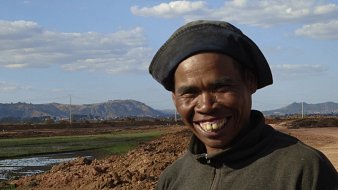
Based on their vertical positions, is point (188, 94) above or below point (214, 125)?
above

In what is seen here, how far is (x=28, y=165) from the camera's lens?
25.6 meters

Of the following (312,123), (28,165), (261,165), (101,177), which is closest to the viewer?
(261,165)

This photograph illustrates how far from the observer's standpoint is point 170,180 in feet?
7.41

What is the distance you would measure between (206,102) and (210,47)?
200 millimetres

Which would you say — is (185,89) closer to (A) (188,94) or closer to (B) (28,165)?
(A) (188,94)

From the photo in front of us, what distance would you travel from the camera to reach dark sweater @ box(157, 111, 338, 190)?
1.77 m

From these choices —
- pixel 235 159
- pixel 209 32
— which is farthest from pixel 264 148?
pixel 209 32

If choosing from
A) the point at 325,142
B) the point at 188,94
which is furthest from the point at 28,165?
the point at 188,94

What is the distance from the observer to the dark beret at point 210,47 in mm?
1909

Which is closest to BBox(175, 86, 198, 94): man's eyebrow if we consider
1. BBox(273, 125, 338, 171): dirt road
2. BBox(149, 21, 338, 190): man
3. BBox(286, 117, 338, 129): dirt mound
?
BBox(149, 21, 338, 190): man

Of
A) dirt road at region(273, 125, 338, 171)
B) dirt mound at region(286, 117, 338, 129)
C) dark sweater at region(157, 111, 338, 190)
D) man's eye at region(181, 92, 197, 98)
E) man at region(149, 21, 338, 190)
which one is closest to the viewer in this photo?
dark sweater at region(157, 111, 338, 190)

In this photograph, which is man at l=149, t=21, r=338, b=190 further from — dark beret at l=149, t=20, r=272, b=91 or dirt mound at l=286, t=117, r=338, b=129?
dirt mound at l=286, t=117, r=338, b=129

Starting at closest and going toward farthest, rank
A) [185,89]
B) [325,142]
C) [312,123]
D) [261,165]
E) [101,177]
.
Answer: [261,165] → [185,89] → [101,177] → [325,142] → [312,123]

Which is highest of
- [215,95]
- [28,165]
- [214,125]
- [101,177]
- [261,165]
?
[215,95]
